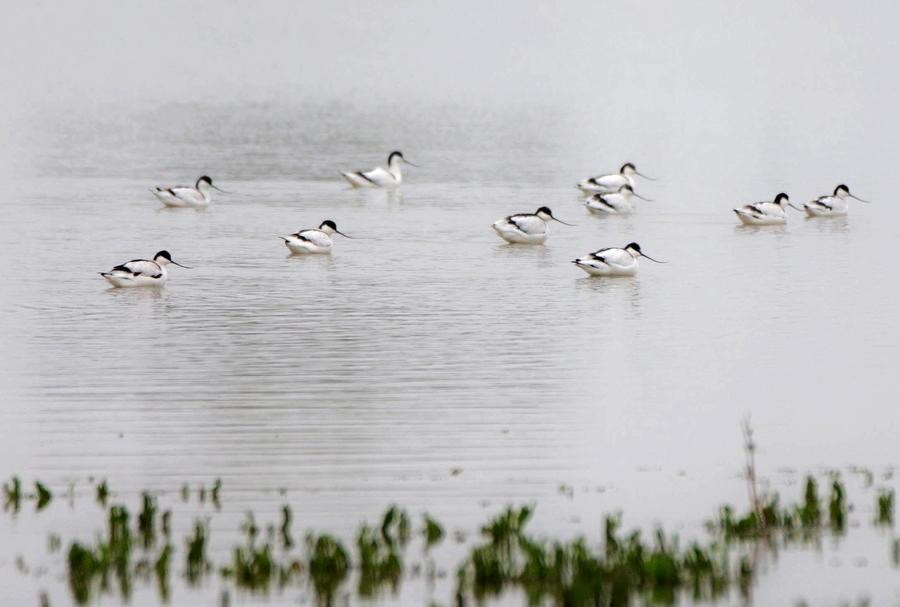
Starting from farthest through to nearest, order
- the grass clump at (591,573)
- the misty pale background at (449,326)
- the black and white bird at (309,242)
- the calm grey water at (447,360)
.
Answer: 1. the black and white bird at (309,242)
2. the misty pale background at (449,326)
3. the calm grey water at (447,360)
4. the grass clump at (591,573)

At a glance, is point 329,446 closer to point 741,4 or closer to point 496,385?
point 496,385

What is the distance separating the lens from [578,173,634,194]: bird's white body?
42.7 m

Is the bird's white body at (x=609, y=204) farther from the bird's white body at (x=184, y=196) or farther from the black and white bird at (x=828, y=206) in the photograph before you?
the bird's white body at (x=184, y=196)

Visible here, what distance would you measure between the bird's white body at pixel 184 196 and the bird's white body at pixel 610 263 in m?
13.3

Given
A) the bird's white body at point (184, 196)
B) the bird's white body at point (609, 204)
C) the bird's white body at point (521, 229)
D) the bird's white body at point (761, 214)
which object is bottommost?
the bird's white body at point (521, 229)

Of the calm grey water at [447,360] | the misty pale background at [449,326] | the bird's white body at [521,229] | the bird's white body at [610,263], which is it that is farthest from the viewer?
the bird's white body at [521,229]

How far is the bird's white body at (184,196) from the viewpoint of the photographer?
1558 inches

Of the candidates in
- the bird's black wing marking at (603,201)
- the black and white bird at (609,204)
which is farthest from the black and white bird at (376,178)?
the bird's black wing marking at (603,201)

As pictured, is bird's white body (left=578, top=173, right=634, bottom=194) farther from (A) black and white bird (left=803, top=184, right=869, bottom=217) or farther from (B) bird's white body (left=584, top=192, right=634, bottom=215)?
(A) black and white bird (left=803, top=184, right=869, bottom=217)

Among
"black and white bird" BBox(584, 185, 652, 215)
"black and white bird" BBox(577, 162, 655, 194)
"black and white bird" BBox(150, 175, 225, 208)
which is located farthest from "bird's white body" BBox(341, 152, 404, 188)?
"black and white bird" BBox(584, 185, 652, 215)

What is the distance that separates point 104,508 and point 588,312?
1262 cm

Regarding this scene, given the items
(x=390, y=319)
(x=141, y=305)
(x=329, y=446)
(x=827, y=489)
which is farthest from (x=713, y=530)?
(x=141, y=305)

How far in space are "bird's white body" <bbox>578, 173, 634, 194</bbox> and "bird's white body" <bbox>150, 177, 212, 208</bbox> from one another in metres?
9.70

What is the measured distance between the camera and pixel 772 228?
37656 millimetres
